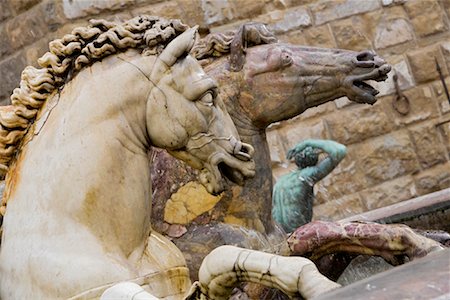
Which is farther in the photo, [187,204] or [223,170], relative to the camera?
[187,204]

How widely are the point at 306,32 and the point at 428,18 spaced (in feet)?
2.85

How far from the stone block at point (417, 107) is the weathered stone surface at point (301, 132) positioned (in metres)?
0.48

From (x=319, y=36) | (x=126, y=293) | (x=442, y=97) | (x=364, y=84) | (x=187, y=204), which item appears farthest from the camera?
(x=442, y=97)

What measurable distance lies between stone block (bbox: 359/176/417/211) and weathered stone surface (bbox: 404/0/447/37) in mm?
990

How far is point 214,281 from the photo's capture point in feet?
11.5

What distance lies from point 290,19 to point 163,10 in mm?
857

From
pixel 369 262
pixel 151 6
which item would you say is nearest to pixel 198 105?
pixel 369 262

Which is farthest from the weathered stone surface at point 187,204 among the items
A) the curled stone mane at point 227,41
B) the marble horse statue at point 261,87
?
the curled stone mane at point 227,41

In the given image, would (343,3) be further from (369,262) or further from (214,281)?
(214,281)

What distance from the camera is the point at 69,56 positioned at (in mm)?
3748

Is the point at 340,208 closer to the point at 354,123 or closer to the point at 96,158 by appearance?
the point at 354,123

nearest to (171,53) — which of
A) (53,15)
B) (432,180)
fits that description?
(53,15)

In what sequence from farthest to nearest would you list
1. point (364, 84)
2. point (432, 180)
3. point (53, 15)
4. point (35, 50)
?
1. point (432, 180)
2. point (35, 50)
3. point (53, 15)
4. point (364, 84)

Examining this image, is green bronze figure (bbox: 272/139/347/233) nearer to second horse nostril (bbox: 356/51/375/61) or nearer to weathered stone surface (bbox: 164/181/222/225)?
second horse nostril (bbox: 356/51/375/61)
